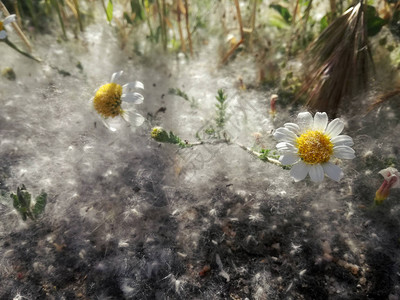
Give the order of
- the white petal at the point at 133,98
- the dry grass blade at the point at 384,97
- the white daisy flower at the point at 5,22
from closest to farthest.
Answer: the dry grass blade at the point at 384,97, the white petal at the point at 133,98, the white daisy flower at the point at 5,22

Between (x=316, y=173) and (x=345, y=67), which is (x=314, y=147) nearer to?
(x=316, y=173)


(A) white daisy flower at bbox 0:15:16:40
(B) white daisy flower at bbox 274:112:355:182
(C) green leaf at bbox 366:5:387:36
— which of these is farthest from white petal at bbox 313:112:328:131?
(A) white daisy flower at bbox 0:15:16:40

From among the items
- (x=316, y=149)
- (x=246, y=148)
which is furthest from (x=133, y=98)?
(x=316, y=149)

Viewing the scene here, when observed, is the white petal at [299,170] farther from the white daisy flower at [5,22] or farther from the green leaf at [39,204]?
the white daisy flower at [5,22]

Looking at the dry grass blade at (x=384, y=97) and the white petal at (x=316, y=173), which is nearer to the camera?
the white petal at (x=316, y=173)

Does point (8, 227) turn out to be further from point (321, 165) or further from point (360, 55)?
point (360, 55)

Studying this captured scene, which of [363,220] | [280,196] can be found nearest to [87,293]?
[280,196]

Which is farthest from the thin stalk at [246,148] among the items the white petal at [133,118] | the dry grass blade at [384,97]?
the dry grass blade at [384,97]
